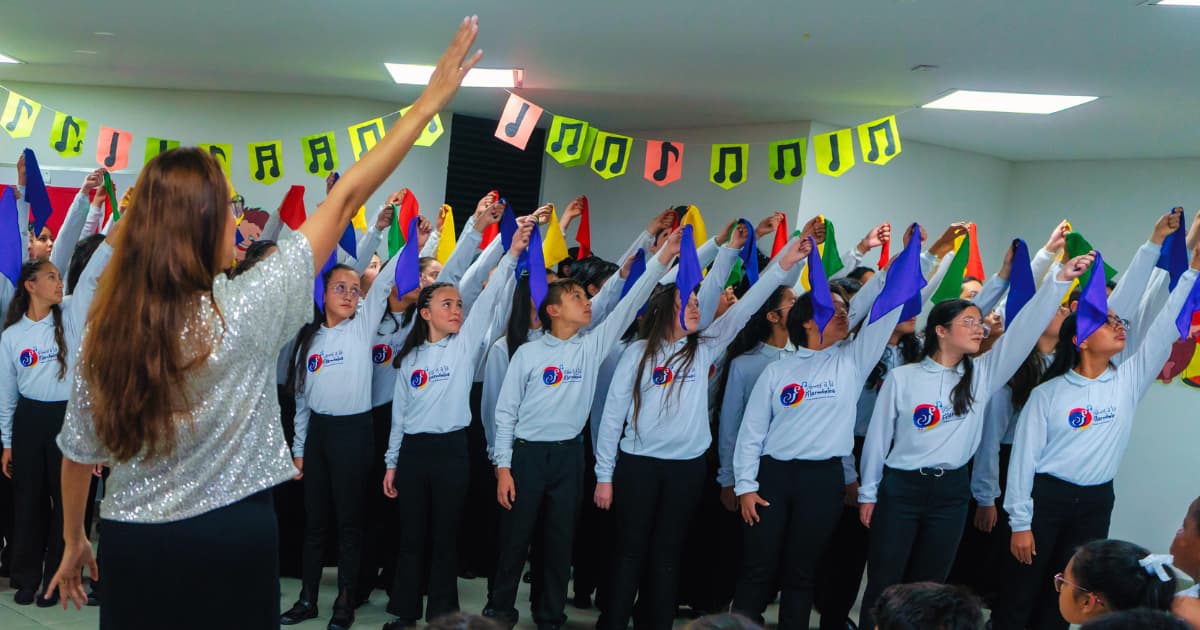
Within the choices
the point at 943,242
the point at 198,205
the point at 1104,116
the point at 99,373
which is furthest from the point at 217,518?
the point at 1104,116

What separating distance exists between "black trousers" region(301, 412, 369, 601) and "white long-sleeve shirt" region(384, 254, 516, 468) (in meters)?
0.13

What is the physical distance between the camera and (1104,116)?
19.8ft

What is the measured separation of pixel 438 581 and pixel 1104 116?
15.5 feet

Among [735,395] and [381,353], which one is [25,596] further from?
[735,395]

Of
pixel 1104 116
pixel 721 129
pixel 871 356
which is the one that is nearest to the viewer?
Result: pixel 871 356

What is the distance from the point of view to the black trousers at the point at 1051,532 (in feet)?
11.9

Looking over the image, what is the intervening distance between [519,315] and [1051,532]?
2223 millimetres

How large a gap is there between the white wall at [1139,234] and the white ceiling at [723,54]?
0.19m

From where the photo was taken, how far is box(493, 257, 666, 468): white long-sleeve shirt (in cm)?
386

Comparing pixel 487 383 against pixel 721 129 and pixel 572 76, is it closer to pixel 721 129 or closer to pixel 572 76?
pixel 572 76

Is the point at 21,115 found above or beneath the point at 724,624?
above

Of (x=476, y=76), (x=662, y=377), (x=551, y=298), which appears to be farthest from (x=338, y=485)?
(x=476, y=76)

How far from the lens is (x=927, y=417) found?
3.62m

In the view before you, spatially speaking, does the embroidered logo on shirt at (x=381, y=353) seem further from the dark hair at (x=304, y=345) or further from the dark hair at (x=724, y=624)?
the dark hair at (x=724, y=624)
